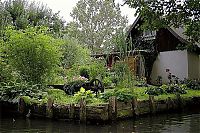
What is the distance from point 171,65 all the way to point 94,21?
1125 inches

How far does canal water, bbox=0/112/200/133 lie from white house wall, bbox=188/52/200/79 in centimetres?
1216

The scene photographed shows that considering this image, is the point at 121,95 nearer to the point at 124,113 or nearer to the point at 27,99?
the point at 124,113

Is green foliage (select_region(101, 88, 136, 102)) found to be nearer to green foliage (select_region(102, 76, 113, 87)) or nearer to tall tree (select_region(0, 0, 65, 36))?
green foliage (select_region(102, 76, 113, 87))

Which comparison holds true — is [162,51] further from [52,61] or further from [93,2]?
[93,2]

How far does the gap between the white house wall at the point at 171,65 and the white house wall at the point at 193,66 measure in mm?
340

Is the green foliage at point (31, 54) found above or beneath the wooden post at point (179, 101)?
above

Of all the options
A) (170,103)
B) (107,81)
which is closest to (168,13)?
(170,103)

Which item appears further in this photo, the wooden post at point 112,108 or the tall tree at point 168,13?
the wooden post at point 112,108

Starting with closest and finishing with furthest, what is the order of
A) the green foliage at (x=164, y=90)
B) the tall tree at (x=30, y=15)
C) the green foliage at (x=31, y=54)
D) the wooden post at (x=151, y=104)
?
1. the wooden post at (x=151, y=104)
2. the green foliage at (x=164, y=90)
3. the green foliage at (x=31, y=54)
4. the tall tree at (x=30, y=15)

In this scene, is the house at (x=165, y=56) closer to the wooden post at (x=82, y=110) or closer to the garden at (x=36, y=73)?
the garden at (x=36, y=73)

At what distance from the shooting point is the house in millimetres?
27609

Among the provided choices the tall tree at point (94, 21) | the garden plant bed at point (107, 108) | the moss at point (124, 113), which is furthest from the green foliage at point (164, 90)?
the tall tree at point (94, 21)

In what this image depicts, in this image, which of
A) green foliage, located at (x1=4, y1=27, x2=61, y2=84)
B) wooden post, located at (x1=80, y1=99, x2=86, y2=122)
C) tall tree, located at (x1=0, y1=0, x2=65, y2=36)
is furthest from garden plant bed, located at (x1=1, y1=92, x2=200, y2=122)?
tall tree, located at (x1=0, y1=0, x2=65, y2=36)

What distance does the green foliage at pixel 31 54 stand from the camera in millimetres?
18672
